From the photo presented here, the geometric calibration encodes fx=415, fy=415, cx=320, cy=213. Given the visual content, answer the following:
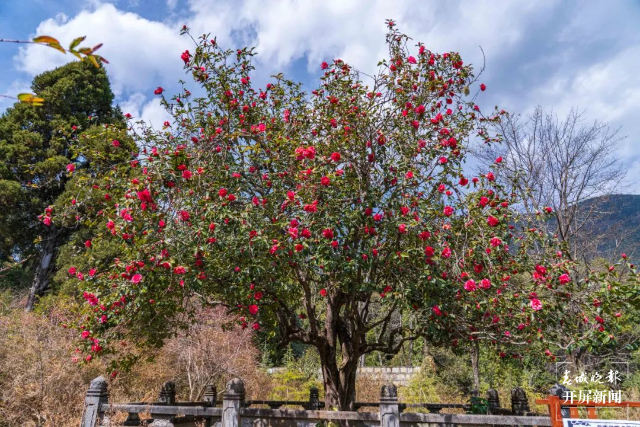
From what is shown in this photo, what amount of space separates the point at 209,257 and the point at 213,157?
1.42 meters

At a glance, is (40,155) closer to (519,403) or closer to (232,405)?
(232,405)

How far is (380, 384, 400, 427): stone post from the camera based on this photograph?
573 cm

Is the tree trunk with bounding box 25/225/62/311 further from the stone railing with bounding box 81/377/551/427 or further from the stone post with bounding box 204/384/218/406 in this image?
the stone railing with bounding box 81/377/551/427

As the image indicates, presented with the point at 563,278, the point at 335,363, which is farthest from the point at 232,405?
the point at 563,278

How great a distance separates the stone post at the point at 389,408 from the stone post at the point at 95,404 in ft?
14.6

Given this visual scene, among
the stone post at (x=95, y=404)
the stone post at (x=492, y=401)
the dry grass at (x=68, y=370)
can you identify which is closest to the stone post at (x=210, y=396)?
the dry grass at (x=68, y=370)

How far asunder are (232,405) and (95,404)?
2306mm

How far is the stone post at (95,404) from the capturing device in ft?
21.7

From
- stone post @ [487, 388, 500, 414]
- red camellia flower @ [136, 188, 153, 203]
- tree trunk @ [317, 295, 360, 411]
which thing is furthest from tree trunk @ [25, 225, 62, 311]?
stone post @ [487, 388, 500, 414]

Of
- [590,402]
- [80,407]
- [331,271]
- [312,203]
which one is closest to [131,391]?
[80,407]

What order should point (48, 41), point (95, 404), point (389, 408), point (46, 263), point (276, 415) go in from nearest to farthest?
point (48, 41), point (389, 408), point (276, 415), point (95, 404), point (46, 263)

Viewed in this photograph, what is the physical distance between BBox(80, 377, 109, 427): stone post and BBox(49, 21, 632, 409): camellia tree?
3.06 feet

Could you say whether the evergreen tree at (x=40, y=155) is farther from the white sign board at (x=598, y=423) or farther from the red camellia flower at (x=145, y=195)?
the white sign board at (x=598, y=423)

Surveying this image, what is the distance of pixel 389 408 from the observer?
5785mm
